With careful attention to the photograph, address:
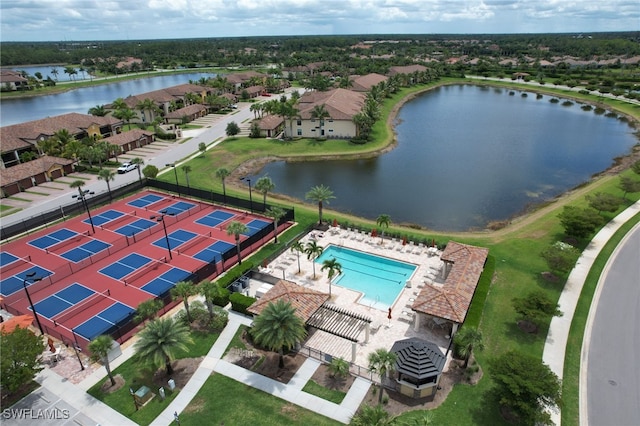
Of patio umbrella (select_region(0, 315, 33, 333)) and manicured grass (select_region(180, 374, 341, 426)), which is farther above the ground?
patio umbrella (select_region(0, 315, 33, 333))

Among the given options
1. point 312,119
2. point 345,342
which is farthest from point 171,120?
point 345,342

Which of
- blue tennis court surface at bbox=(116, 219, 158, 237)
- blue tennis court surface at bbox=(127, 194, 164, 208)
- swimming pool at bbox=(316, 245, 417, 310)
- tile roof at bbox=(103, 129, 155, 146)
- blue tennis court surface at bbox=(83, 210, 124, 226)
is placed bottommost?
swimming pool at bbox=(316, 245, 417, 310)

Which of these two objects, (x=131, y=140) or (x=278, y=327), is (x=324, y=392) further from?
(x=131, y=140)

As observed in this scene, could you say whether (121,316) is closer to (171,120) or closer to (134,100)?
(171,120)

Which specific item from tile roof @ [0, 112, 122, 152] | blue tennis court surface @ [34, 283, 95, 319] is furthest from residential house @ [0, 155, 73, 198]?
blue tennis court surface @ [34, 283, 95, 319]

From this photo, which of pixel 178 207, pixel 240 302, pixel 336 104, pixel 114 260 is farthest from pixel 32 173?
pixel 336 104

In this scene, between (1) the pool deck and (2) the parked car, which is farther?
(2) the parked car

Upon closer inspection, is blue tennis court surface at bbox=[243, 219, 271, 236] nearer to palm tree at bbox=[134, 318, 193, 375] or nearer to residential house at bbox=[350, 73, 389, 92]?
palm tree at bbox=[134, 318, 193, 375]

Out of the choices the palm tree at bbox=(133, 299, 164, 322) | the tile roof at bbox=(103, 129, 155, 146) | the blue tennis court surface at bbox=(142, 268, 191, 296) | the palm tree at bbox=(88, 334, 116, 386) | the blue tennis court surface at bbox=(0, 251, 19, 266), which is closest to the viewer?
the palm tree at bbox=(88, 334, 116, 386)
